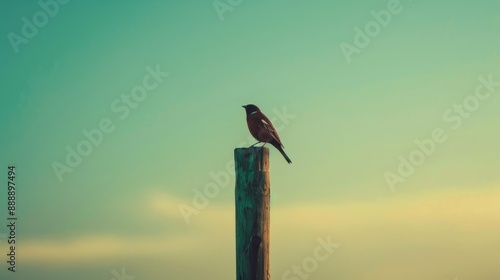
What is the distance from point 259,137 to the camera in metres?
10.7

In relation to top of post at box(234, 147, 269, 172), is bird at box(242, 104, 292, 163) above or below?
above

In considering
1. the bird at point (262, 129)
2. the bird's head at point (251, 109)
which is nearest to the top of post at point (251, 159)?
the bird at point (262, 129)

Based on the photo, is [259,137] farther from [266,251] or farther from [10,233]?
[10,233]

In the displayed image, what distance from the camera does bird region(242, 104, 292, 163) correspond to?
34.6 ft

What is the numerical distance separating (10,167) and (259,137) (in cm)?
626

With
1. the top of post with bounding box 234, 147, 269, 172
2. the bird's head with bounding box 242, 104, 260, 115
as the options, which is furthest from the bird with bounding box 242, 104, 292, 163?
the top of post with bounding box 234, 147, 269, 172

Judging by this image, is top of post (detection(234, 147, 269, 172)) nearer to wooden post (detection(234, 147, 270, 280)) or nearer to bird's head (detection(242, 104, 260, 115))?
wooden post (detection(234, 147, 270, 280))

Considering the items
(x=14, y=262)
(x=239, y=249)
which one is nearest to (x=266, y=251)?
(x=239, y=249)

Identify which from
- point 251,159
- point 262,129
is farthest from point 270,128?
point 251,159

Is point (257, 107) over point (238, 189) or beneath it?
over

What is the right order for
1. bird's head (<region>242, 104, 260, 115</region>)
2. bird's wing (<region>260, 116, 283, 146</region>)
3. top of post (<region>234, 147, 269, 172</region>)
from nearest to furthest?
top of post (<region>234, 147, 269, 172</region>), bird's wing (<region>260, 116, 283, 146</region>), bird's head (<region>242, 104, 260, 115</region>)

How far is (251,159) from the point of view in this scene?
676 cm

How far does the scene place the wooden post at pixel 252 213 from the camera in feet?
21.7

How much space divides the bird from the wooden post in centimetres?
370
